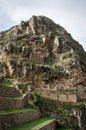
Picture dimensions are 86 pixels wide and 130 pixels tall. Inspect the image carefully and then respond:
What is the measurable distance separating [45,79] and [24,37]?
1097 cm

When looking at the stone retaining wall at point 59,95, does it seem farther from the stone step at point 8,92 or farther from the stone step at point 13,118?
the stone step at point 13,118

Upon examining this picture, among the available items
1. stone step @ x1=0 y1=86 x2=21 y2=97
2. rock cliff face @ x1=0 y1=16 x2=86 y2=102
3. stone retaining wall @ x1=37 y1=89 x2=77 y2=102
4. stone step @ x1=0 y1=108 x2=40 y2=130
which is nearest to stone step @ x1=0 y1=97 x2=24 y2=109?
stone step @ x1=0 y1=108 x2=40 y2=130

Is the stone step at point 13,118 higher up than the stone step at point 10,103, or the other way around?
the stone step at point 10,103

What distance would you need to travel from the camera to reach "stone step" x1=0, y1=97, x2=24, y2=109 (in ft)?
100

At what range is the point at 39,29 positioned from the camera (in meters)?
71.4

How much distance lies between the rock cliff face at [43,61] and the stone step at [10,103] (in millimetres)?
15291

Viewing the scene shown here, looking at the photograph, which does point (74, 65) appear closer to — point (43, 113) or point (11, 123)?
point (43, 113)

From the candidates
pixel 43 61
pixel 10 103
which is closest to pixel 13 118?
pixel 10 103

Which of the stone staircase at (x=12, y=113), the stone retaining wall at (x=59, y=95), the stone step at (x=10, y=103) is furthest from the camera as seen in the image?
the stone retaining wall at (x=59, y=95)

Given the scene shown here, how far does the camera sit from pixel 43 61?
65.8 metres

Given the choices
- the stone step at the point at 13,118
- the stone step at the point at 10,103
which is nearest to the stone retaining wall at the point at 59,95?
the stone step at the point at 10,103

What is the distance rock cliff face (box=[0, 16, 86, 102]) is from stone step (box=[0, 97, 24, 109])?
15.3 metres

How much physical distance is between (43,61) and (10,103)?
33.7m

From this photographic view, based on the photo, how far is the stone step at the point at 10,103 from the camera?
30609 millimetres
